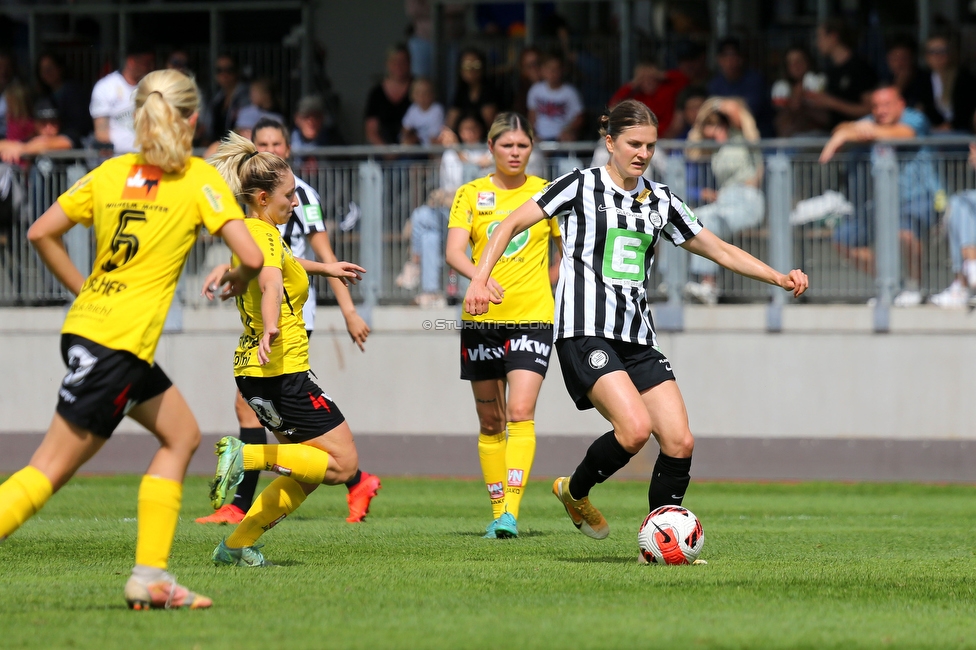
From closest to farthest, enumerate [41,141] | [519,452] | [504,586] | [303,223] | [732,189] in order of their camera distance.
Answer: [504,586] < [519,452] < [303,223] < [732,189] < [41,141]

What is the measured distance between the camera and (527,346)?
8.52m

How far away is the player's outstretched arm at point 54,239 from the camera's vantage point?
5.19m

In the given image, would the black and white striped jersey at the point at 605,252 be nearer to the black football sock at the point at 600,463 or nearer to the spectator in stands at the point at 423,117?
the black football sock at the point at 600,463

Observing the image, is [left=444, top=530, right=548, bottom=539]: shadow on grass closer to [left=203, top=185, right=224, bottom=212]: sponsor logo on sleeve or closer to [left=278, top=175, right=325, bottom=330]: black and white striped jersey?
[left=278, top=175, right=325, bottom=330]: black and white striped jersey

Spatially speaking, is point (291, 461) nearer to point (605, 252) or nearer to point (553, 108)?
point (605, 252)

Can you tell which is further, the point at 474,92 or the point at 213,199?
the point at 474,92

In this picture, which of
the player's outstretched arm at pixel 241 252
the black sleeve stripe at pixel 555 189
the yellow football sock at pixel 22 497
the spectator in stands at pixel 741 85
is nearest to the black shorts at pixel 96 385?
the yellow football sock at pixel 22 497

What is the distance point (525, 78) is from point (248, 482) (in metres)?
8.70

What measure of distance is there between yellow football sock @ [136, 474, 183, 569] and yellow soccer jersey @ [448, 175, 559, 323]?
11.8 feet

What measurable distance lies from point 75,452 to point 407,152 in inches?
360

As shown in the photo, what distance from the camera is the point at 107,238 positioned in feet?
17.0

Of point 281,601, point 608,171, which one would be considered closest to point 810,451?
point 608,171

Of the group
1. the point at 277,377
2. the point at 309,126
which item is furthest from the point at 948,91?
the point at 277,377

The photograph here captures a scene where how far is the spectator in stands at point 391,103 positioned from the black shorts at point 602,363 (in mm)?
9242
